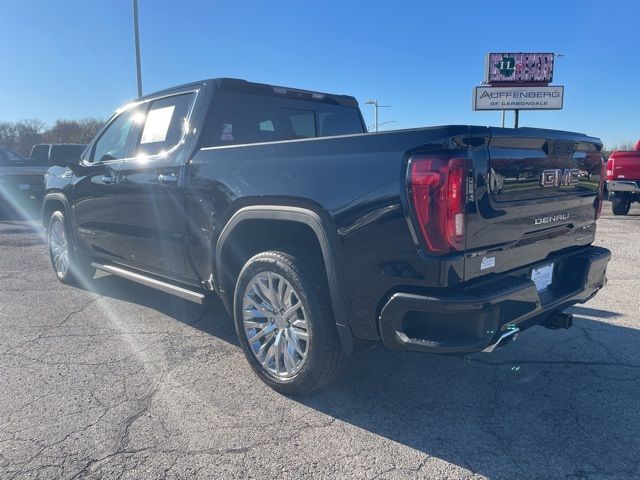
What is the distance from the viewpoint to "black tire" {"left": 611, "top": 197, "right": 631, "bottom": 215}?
12391 mm

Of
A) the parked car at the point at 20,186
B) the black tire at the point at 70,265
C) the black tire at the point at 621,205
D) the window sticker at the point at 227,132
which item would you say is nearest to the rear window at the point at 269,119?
the window sticker at the point at 227,132

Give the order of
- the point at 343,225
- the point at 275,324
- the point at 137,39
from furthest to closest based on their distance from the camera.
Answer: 1. the point at 137,39
2. the point at 275,324
3. the point at 343,225

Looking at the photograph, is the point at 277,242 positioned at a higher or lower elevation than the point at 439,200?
lower

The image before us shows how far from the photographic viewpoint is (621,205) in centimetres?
1257

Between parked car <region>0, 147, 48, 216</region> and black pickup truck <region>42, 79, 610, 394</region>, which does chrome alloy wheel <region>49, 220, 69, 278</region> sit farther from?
parked car <region>0, 147, 48, 216</region>

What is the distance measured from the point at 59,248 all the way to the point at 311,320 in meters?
4.36

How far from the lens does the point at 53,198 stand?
5762mm

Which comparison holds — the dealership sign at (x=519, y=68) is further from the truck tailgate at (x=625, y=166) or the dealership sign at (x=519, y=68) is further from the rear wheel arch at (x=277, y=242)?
the rear wheel arch at (x=277, y=242)

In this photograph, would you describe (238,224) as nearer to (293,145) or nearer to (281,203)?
(281,203)

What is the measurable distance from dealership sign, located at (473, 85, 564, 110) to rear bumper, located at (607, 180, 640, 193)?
48.2ft

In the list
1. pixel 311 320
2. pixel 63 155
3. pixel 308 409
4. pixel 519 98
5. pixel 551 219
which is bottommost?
pixel 308 409

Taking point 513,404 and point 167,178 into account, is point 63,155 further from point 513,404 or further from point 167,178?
point 513,404


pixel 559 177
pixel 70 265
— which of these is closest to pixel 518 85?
pixel 70 265

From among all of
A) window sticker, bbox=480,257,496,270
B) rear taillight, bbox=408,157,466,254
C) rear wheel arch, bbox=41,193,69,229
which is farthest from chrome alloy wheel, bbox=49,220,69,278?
window sticker, bbox=480,257,496,270
